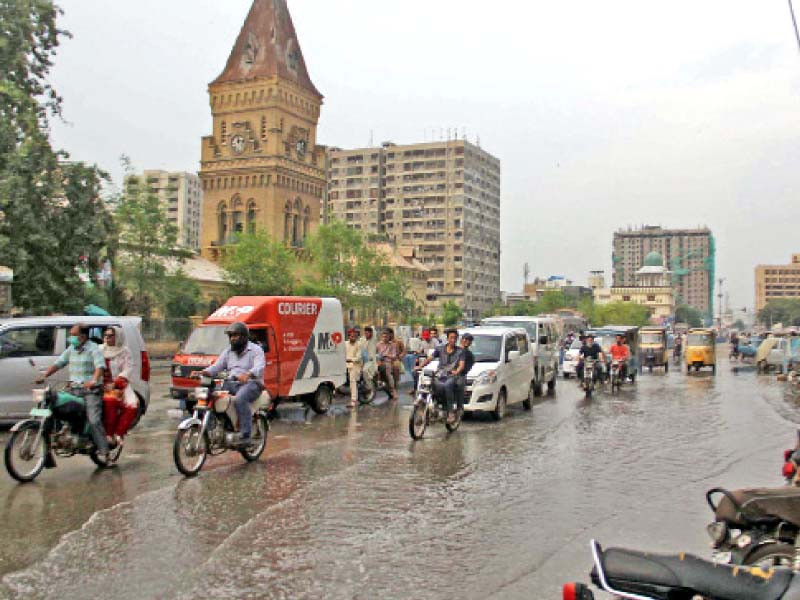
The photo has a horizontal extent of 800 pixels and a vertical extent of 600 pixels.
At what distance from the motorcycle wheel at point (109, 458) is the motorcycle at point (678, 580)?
24.1 ft

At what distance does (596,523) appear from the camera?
281 inches

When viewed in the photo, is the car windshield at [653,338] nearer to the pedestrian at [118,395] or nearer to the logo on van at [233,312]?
the logo on van at [233,312]

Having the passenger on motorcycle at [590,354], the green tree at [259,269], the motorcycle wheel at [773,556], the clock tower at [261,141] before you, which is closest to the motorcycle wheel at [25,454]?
the motorcycle wheel at [773,556]

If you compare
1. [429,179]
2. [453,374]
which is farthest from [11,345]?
[429,179]

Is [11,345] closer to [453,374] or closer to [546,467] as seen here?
[453,374]

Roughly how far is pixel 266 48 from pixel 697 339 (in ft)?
161

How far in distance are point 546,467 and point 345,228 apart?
161ft

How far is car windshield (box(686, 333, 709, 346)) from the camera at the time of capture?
36.8 m

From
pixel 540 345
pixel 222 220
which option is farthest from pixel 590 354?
pixel 222 220

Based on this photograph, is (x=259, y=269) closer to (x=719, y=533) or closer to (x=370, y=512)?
(x=370, y=512)

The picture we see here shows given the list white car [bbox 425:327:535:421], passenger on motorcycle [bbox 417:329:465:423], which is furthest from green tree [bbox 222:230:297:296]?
passenger on motorcycle [bbox 417:329:465:423]

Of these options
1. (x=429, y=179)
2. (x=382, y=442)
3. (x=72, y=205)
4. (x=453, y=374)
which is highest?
(x=429, y=179)

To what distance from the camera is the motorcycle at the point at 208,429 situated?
899 centimetres

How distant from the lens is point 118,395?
935 centimetres
